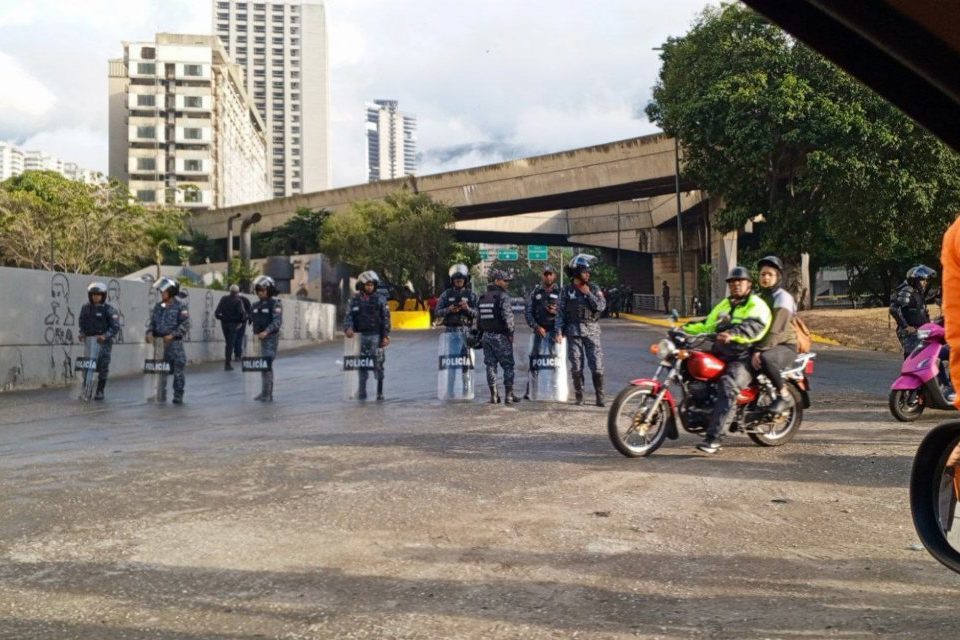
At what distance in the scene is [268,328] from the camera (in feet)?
45.6

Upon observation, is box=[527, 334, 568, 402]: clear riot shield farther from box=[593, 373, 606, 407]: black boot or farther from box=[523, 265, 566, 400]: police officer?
box=[593, 373, 606, 407]: black boot

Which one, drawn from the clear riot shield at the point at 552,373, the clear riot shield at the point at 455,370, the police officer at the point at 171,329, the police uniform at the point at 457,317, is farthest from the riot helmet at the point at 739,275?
the police officer at the point at 171,329

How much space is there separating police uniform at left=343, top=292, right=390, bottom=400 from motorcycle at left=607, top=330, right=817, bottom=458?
6207 millimetres

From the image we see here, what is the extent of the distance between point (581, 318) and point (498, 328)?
134 centimetres

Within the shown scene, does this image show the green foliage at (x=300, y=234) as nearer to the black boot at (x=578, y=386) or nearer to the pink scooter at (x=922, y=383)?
the black boot at (x=578, y=386)

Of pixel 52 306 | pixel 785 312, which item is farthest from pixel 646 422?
pixel 52 306

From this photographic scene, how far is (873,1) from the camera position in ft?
6.74

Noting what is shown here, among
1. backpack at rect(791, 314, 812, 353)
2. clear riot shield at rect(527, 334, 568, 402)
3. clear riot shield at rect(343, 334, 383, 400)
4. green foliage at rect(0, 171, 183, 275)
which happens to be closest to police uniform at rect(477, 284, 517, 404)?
clear riot shield at rect(527, 334, 568, 402)

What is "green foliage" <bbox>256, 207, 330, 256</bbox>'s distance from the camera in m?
67.8

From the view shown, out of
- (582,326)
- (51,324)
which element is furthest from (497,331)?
(51,324)

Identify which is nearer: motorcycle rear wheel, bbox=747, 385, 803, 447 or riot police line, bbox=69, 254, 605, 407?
motorcycle rear wheel, bbox=747, 385, 803, 447

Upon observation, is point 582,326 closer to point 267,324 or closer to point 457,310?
point 457,310

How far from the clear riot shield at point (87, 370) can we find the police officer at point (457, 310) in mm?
5372

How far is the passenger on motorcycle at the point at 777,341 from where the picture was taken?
7.96m
